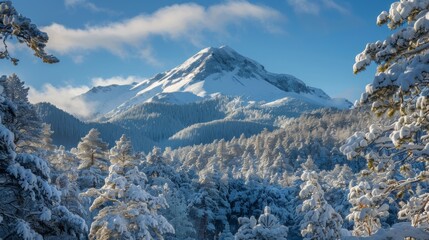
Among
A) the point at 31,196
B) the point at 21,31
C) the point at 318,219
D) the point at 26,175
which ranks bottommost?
the point at 318,219

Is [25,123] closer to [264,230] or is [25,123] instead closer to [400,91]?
[264,230]

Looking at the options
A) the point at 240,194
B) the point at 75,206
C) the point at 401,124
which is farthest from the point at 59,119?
the point at 401,124

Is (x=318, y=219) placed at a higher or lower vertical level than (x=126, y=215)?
lower

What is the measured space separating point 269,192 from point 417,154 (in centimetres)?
4672

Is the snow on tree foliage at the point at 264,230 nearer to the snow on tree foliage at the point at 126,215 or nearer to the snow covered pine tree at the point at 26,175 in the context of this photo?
the snow on tree foliage at the point at 126,215

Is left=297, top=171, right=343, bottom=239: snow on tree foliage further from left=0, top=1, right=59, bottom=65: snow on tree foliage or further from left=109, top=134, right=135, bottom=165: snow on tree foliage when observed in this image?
left=0, top=1, right=59, bottom=65: snow on tree foliage

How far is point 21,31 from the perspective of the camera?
7.84 meters

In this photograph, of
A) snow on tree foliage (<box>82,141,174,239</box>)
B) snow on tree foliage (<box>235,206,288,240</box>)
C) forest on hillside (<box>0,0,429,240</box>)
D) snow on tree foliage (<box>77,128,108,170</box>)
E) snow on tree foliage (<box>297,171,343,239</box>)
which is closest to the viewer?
forest on hillside (<box>0,0,429,240</box>)

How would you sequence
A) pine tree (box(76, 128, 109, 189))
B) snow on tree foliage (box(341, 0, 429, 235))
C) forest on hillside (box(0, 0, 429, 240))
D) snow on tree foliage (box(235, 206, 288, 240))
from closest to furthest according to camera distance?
snow on tree foliage (box(341, 0, 429, 235)), forest on hillside (box(0, 0, 429, 240)), snow on tree foliage (box(235, 206, 288, 240)), pine tree (box(76, 128, 109, 189))

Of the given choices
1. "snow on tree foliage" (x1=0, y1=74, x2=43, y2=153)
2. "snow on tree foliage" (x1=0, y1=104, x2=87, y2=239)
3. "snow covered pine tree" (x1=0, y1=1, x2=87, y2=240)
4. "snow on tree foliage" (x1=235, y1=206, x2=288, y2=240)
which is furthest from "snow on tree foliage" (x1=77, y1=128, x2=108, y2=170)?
"snow covered pine tree" (x1=0, y1=1, x2=87, y2=240)

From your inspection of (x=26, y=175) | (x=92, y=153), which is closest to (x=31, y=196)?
(x=26, y=175)

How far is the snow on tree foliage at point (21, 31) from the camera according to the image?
7.64 metres

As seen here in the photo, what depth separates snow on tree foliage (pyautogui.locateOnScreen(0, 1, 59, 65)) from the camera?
7.64 m

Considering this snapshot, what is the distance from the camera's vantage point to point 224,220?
4725 cm
